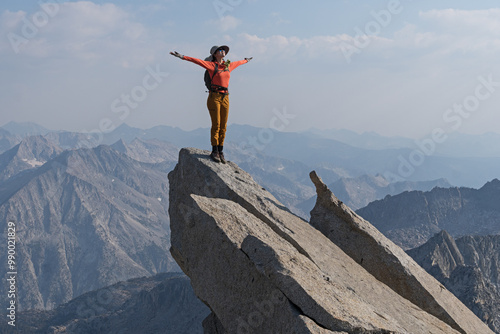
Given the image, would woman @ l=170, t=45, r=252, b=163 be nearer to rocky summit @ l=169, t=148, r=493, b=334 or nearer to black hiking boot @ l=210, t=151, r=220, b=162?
black hiking boot @ l=210, t=151, r=220, b=162

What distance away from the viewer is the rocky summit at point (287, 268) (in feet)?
37.3

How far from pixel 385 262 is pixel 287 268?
8.40 meters

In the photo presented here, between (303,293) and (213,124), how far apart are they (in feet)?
37.3

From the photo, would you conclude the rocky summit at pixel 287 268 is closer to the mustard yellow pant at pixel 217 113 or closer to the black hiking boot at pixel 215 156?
the black hiking boot at pixel 215 156

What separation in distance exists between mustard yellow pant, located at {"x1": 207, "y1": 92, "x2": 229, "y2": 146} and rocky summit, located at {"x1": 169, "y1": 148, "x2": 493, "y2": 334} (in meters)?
1.32

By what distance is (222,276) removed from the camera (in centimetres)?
1366

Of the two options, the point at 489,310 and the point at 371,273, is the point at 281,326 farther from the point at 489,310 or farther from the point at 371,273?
the point at 489,310

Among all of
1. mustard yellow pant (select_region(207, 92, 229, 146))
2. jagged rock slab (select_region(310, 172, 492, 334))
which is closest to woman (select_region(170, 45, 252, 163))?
mustard yellow pant (select_region(207, 92, 229, 146))

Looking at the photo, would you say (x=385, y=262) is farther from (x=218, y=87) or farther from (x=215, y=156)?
(x=218, y=87)

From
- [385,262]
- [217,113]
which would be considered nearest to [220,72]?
[217,113]

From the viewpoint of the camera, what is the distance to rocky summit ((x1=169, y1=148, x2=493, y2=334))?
11.4m

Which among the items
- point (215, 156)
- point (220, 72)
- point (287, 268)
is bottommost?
point (287, 268)

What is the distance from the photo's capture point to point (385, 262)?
1834 centimetres

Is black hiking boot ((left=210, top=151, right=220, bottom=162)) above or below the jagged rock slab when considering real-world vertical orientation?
above
